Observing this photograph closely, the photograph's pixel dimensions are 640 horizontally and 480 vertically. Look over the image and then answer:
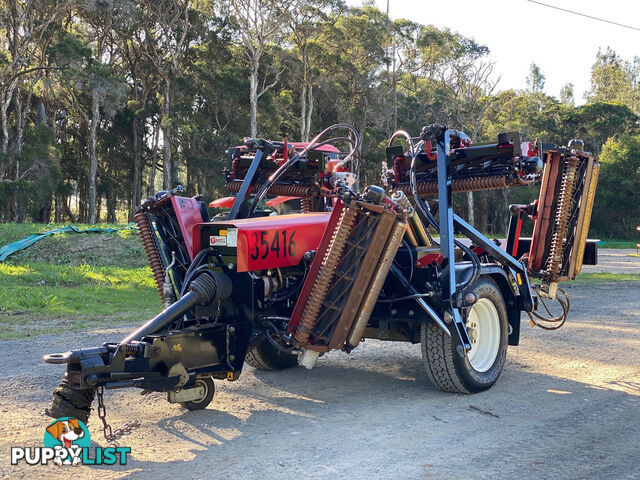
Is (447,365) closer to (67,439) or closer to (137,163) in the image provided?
(67,439)

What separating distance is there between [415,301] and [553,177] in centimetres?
269

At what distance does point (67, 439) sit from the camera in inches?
176

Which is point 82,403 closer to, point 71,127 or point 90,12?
point 90,12

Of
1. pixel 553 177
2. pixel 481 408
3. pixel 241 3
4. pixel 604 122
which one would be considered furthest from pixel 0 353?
pixel 604 122

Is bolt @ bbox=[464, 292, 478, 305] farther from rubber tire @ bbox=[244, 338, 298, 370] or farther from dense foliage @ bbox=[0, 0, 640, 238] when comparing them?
dense foliage @ bbox=[0, 0, 640, 238]

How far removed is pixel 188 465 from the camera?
431cm

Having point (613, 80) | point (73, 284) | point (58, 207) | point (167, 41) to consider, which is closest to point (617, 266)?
point (73, 284)

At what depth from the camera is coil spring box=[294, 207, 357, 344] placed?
5125 millimetres

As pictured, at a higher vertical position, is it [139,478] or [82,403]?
[82,403]

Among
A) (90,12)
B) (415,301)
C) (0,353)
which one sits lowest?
(0,353)

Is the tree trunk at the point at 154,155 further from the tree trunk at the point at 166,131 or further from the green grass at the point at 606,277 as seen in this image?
the green grass at the point at 606,277

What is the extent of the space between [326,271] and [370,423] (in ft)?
3.97

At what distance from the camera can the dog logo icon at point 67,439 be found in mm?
4418

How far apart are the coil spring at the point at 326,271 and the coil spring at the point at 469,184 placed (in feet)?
5.72
